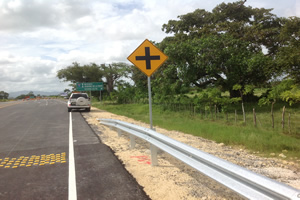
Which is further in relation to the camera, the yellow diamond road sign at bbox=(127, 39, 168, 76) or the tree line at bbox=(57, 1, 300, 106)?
the tree line at bbox=(57, 1, 300, 106)

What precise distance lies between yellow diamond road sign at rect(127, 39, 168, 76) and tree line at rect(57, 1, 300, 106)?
8.58 meters

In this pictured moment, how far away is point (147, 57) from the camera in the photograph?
7.02m

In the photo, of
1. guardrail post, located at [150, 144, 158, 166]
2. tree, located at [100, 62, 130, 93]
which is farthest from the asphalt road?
tree, located at [100, 62, 130, 93]

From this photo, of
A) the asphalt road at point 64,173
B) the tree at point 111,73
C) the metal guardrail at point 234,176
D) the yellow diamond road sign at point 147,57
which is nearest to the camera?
the metal guardrail at point 234,176

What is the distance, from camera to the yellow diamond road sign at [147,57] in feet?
22.8

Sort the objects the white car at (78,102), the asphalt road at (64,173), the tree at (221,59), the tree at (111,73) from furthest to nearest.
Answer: the tree at (111,73) → the white car at (78,102) → the tree at (221,59) → the asphalt road at (64,173)

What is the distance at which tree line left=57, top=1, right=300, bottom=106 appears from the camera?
15306mm

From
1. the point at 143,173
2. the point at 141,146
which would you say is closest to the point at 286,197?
the point at 143,173

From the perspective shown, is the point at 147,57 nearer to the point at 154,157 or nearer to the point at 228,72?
the point at 154,157

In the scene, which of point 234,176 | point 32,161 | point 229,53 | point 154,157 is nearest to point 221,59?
point 229,53

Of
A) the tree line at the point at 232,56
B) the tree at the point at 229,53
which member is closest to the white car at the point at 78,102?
the tree line at the point at 232,56

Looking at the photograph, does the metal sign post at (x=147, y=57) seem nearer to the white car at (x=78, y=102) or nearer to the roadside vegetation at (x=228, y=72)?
the roadside vegetation at (x=228, y=72)

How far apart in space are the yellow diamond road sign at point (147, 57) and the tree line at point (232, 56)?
858 cm

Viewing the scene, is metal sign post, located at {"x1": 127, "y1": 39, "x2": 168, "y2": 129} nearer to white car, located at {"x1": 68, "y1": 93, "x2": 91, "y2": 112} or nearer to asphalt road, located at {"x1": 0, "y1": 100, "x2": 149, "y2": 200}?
asphalt road, located at {"x1": 0, "y1": 100, "x2": 149, "y2": 200}
